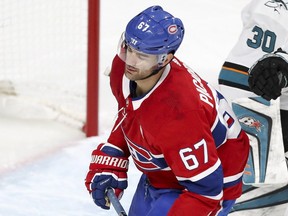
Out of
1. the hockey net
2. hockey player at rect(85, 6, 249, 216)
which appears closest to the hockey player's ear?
hockey player at rect(85, 6, 249, 216)

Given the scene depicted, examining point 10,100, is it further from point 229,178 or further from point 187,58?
point 229,178

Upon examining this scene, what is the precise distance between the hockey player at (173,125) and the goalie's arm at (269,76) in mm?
171

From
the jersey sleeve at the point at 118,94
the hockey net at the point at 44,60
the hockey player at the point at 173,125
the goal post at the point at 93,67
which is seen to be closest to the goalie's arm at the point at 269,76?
the hockey player at the point at 173,125

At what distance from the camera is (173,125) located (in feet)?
5.93

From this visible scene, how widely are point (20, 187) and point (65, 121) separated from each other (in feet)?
2.42

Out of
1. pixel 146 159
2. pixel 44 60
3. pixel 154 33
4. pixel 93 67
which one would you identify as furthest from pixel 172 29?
pixel 44 60

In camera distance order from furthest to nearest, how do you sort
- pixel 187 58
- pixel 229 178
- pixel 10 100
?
pixel 187 58
pixel 10 100
pixel 229 178

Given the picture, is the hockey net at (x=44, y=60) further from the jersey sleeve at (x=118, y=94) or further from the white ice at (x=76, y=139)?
the jersey sleeve at (x=118, y=94)

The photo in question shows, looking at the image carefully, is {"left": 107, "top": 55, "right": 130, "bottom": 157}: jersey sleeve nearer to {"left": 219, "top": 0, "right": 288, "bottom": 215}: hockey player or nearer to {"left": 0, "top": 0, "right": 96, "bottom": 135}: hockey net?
{"left": 219, "top": 0, "right": 288, "bottom": 215}: hockey player

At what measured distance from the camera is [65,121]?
380 cm

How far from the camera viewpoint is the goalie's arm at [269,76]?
217 centimetres

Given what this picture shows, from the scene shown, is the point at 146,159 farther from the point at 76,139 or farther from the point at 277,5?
the point at 76,139

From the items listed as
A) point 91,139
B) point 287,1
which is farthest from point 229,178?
point 91,139

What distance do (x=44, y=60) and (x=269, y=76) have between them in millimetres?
2058
